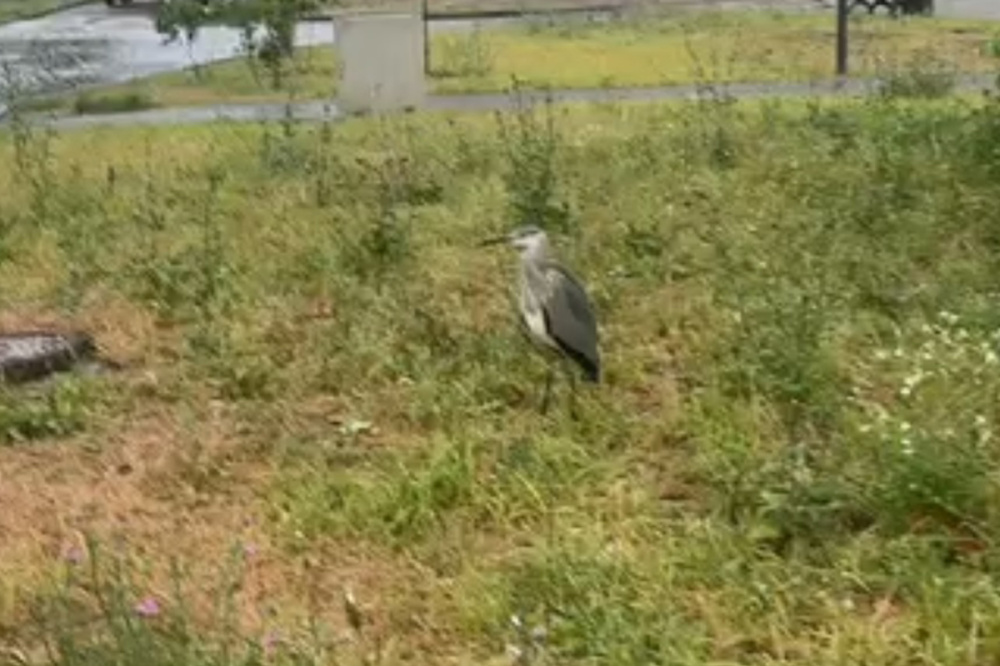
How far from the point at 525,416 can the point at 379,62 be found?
8.00 m

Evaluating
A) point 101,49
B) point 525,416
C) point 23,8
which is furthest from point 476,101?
point 23,8

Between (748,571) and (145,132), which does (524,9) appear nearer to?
(145,132)

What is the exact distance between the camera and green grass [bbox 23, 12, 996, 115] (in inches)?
575

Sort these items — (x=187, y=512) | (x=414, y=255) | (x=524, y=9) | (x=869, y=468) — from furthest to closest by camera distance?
(x=524, y=9)
(x=414, y=255)
(x=187, y=512)
(x=869, y=468)

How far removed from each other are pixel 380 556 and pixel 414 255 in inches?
101

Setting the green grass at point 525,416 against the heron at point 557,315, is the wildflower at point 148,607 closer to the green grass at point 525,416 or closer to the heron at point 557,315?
the green grass at point 525,416

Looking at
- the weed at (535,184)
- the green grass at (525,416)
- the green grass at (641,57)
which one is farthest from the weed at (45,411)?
the green grass at (641,57)

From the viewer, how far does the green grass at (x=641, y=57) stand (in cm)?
1459

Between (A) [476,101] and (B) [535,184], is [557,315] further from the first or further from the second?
(A) [476,101]

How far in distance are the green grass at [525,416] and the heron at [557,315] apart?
13 cm

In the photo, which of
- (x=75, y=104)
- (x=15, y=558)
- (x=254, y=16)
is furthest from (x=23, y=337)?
(x=254, y=16)

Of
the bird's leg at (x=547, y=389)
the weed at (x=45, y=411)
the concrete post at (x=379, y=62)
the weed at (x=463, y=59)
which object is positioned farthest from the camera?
the weed at (x=463, y=59)

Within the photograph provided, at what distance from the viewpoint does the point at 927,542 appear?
3.60 meters

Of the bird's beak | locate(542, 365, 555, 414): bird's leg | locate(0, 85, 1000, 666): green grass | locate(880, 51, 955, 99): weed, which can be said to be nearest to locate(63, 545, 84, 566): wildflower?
locate(0, 85, 1000, 666): green grass
